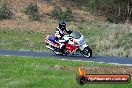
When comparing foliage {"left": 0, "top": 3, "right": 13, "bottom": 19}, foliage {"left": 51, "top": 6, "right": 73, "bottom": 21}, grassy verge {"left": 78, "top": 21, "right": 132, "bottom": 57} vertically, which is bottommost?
grassy verge {"left": 78, "top": 21, "right": 132, "bottom": 57}

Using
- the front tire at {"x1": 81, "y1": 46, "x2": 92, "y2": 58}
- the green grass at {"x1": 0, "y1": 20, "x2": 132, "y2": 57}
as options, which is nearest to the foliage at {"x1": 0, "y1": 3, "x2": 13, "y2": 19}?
the green grass at {"x1": 0, "y1": 20, "x2": 132, "y2": 57}

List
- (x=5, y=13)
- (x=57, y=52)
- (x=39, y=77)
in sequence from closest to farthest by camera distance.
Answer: (x=39, y=77) < (x=57, y=52) < (x=5, y=13)

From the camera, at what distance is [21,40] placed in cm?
3188

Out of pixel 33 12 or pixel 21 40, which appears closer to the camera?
pixel 21 40

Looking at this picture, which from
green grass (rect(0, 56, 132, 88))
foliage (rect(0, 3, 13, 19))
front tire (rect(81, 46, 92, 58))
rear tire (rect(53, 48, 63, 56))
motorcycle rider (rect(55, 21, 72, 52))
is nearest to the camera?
green grass (rect(0, 56, 132, 88))

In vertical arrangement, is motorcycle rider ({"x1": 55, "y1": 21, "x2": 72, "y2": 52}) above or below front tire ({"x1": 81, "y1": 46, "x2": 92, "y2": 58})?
above

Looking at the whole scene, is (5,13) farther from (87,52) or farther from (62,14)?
(87,52)

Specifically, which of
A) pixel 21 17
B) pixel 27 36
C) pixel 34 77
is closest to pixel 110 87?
pixel 34 77

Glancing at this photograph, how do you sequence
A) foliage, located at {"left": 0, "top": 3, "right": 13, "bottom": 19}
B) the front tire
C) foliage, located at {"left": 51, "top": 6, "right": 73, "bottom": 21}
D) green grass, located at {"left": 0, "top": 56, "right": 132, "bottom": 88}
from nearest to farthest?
green grass, located at {"left": 0, "top": 56, "right": 132, "bottom": 88} → the front tire → foliage, located at {"left": 0, "top": 3, "right": 13, "bottom": 19} → foliage, located at {"left": 51, "top": 6, "right": 73, "bottom": 21}

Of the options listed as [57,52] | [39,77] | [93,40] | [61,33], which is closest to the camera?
[39,77]

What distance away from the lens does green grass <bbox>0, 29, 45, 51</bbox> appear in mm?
29109

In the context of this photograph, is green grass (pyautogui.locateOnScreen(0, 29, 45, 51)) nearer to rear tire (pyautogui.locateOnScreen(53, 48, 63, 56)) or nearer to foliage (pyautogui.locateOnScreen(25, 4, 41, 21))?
rear tire (pyautogui.locateOnScreen(53, 48, 63, 56))

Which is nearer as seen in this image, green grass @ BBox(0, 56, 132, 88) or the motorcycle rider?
green grass @ BBox(0, 56, 132, 88)

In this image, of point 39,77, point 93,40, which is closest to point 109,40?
point 93,40
